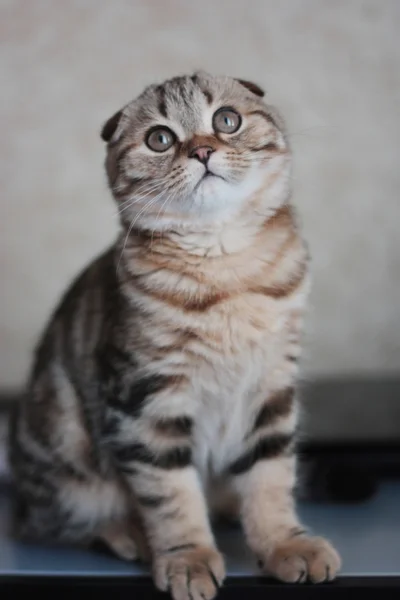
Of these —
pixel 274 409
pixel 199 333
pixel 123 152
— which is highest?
pixel 123 152

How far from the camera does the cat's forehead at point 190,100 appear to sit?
950 mm

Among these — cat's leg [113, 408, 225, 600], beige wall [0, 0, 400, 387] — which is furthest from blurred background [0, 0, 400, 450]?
cat's leg [113, 408, 225, 600]

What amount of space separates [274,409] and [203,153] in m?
0.34

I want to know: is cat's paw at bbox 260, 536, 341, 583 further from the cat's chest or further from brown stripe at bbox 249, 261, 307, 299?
brown stripe at bbox 249, 261, 307, 299

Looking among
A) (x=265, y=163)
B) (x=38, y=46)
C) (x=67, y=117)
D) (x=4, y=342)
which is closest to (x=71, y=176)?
(x=67, y=117)

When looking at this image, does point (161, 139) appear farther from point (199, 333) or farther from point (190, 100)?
point (199, 333)

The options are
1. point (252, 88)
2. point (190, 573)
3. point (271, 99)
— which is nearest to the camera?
point (190, 573)

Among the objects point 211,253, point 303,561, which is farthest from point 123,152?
point 303,561

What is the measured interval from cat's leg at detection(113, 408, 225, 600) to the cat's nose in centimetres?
31

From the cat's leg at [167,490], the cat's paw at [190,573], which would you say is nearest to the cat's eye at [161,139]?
the cat's leg at [167,490]

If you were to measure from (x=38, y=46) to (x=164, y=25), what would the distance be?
0.78ft

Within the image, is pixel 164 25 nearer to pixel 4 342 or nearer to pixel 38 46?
pixel 38 46

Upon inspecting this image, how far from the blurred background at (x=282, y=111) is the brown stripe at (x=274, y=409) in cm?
39

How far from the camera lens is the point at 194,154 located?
909 millimetres
